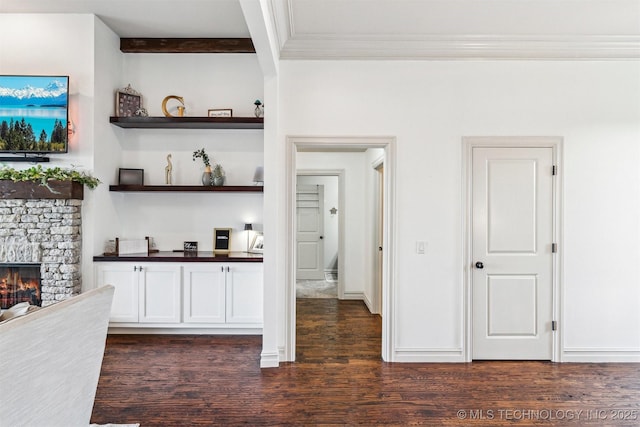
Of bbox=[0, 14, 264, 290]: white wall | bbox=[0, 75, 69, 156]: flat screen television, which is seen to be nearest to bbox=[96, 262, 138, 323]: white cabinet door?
bbox=[0, 14, 264, 290]: white wall

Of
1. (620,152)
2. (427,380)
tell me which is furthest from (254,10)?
(620,152)

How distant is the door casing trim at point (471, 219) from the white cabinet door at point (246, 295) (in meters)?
1.97

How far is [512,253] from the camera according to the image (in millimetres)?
3232

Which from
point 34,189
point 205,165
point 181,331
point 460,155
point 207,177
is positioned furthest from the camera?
point 205,165

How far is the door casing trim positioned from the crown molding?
728 millimetres

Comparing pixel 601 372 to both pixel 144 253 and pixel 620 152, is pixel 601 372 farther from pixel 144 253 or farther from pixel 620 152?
pixel 144 253

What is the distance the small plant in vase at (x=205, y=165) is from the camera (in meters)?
3.89

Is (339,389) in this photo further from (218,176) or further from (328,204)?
(328,204)

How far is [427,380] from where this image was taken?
287 centimetres

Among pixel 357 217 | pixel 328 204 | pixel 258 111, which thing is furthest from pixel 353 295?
pixel 258 111

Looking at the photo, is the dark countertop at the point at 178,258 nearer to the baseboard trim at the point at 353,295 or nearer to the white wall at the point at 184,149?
the white wall at the point at 184,149

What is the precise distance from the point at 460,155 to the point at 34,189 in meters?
3.92

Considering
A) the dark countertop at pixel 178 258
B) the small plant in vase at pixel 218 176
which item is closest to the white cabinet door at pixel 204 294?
the dark countertop at pixel 178 258

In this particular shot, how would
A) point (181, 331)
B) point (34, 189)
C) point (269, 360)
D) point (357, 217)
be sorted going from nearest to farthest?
1. point (269, 360)
2. point (34, 189)
3. point (181, 331)
4. point (357, 217)
